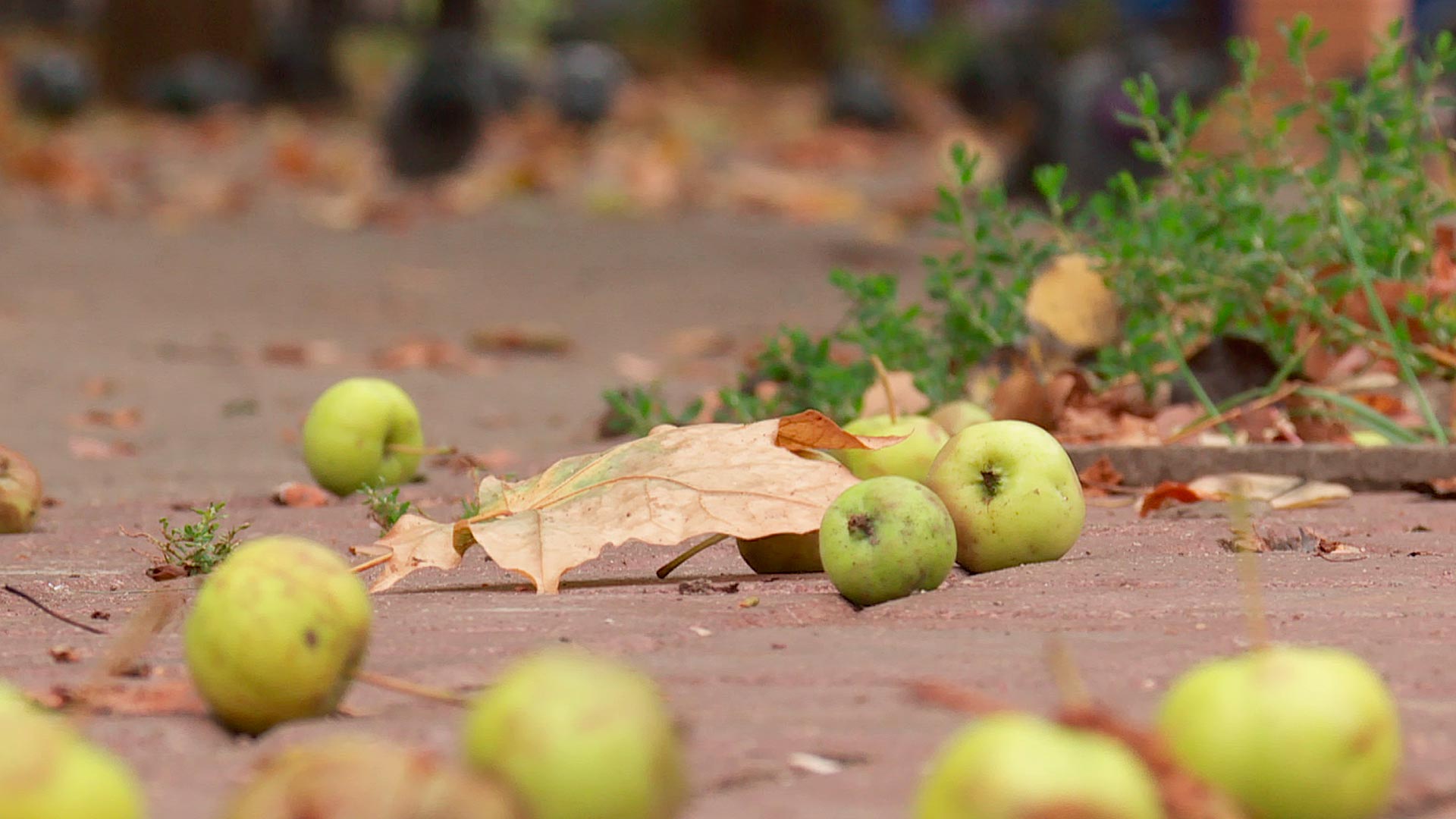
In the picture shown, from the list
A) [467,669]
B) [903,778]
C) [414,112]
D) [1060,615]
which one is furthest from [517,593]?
[414,112]

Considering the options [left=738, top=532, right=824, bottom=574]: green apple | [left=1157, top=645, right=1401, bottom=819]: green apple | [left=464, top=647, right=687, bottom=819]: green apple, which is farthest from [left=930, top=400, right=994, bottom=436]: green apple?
[left=464, top=647, right=687, bottom=819]: green apple

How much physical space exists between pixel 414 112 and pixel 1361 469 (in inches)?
368

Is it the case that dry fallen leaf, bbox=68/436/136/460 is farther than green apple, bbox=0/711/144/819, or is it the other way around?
dry fallen leaf, bbox=68/436/136/460

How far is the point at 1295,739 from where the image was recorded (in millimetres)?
1351

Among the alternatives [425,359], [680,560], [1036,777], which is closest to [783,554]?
[680,560]

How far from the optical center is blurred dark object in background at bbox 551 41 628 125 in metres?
15.5

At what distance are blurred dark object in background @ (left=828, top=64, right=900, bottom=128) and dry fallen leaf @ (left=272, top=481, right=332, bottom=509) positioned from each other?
13.9 metres

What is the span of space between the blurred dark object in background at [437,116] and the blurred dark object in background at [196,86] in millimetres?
4595

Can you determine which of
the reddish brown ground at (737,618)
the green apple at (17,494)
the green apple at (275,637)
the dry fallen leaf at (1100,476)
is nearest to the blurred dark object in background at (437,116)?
the reddish brown ground at (737,618)

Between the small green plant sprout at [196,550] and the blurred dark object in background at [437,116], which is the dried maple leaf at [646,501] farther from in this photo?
the blurred dark object in background at [437,116]

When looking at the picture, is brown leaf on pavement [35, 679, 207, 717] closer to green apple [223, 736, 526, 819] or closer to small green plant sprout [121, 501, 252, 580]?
green apple [223, 736, 526, 819]

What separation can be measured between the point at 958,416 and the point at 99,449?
224cm

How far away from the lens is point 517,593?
236 centimetres

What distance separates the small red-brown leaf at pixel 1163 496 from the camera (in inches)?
117
